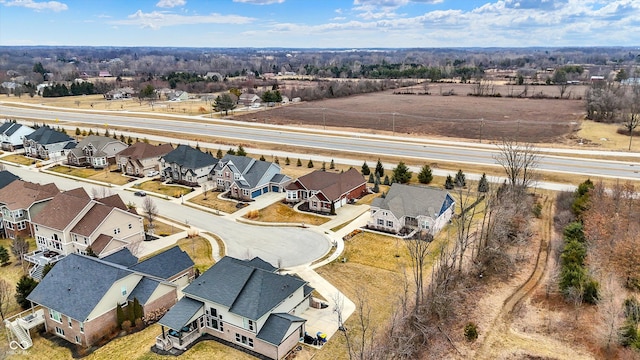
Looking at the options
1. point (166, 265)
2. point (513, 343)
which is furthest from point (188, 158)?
point (513, 343)

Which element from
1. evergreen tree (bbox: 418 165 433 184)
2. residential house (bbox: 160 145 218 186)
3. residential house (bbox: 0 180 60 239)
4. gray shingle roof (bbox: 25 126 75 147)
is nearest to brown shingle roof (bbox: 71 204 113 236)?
residential house (bbox: 0 180 60 239)

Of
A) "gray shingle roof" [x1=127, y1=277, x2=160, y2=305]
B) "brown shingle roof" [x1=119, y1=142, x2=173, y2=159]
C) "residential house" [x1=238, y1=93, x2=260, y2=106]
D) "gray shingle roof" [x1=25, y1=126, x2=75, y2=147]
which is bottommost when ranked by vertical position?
"gray shingle roof" [x1=127, y1=277, x2=160, y2=305]

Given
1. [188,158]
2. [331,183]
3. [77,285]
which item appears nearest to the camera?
[77,285]

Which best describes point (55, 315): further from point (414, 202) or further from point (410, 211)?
point (414, 202)

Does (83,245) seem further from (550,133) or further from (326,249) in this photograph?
(550,133)

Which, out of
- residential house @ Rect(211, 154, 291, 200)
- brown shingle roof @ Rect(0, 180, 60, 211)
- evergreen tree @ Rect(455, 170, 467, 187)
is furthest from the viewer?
evergreen tree @ Rect(455, 170, 467, 187)

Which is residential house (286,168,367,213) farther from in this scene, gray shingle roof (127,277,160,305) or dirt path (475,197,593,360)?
gray shingle roof (127,277,160,305)
